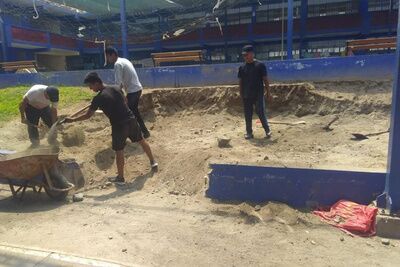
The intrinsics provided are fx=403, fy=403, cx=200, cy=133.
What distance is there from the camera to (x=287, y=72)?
1051 cm

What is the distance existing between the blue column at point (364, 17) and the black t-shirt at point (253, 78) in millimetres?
23869

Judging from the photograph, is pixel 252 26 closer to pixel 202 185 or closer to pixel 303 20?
pixel 303 20

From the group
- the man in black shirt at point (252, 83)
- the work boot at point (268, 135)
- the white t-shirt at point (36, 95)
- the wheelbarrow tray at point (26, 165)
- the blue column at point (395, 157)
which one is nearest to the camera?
the blue column at point (395, 157)

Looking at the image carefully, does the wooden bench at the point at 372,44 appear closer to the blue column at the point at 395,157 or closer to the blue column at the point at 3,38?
the blue column at the point at 395,157

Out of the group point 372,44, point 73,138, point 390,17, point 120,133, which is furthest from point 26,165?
point 390,17

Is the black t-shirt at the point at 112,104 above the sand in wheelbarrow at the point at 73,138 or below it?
above

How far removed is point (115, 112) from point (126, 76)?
1.35 metres

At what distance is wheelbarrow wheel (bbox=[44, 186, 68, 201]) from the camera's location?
19.8 ft

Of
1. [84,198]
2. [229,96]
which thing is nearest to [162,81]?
[229,96]

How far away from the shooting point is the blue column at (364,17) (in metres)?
28.1

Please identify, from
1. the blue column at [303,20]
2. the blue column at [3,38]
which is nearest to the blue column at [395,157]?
the blue column at [303,20]

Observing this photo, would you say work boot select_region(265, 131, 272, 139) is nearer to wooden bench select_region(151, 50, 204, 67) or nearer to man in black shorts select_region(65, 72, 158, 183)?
man in black shorts select_region(65, 72, 158, 183)

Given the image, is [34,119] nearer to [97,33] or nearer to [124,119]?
[124,119]

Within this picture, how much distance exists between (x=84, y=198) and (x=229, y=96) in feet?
17.0
